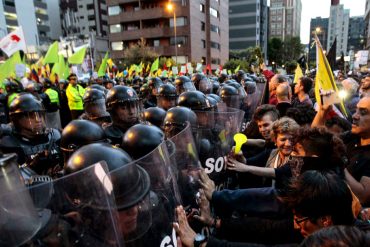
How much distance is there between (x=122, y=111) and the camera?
3980 millimetres

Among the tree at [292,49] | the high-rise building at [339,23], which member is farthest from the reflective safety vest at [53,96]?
the high-rise building at [339,23]

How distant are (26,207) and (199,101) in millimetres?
3134

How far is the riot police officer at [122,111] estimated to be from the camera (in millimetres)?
3869

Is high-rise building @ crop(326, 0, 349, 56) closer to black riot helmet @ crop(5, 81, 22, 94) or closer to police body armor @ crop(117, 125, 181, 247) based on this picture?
black riot helmet @ crop(5, 81, 22, 94)

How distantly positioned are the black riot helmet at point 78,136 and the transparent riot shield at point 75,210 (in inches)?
61.3

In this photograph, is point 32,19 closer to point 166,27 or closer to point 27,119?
point 166,27

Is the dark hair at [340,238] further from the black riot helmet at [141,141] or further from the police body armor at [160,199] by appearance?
the black riot helmet at [141,141]

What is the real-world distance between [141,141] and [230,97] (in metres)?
3.70

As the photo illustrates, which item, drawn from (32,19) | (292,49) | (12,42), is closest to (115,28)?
(32,19)

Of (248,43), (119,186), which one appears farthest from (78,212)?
(248,43)

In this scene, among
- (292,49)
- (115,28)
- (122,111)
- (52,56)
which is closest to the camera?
(122,111)

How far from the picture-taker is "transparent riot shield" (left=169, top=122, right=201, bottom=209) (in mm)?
1958

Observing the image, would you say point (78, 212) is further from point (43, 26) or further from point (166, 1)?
point (43, 26)

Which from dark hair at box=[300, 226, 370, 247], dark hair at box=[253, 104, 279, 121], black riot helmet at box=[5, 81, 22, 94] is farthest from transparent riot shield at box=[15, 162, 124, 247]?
black riot helmet at box=[5, 81, 22, 94]
